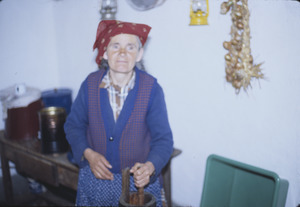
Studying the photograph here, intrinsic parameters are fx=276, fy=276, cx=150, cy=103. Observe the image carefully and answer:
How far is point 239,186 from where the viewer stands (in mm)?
1220

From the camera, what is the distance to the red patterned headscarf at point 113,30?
1.03 metres

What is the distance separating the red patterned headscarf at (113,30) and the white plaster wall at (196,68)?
34 cm

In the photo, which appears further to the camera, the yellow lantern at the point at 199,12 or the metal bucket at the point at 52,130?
the metal bucket at the point at 52,130

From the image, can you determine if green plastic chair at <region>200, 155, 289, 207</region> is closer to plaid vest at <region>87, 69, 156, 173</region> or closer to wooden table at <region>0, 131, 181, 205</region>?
wooden table at <region>0, 131, 181, 205</region>

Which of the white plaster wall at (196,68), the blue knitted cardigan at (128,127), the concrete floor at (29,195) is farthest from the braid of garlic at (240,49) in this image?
the concrete floor at (29,195)

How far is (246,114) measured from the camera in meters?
1.20

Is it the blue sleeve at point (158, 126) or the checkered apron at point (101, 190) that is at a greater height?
the blue sleeve at point (158, 126)

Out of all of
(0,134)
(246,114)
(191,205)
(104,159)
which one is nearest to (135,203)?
(104,159)

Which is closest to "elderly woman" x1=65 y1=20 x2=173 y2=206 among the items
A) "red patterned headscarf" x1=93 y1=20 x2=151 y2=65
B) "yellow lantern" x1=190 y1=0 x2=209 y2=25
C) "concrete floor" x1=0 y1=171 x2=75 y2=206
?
"red patterned headscarf" x1=93 y1=20 x2=151 y2=65

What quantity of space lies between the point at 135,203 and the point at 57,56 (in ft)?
4.96

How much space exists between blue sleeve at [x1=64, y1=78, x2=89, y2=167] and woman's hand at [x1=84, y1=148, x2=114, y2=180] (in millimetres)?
64

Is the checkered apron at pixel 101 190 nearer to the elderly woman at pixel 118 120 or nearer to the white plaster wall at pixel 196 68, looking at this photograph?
the elderly woman at pixel 118 120

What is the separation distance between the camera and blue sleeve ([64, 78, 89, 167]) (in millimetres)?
1114

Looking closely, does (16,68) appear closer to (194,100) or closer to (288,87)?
(194,100)
